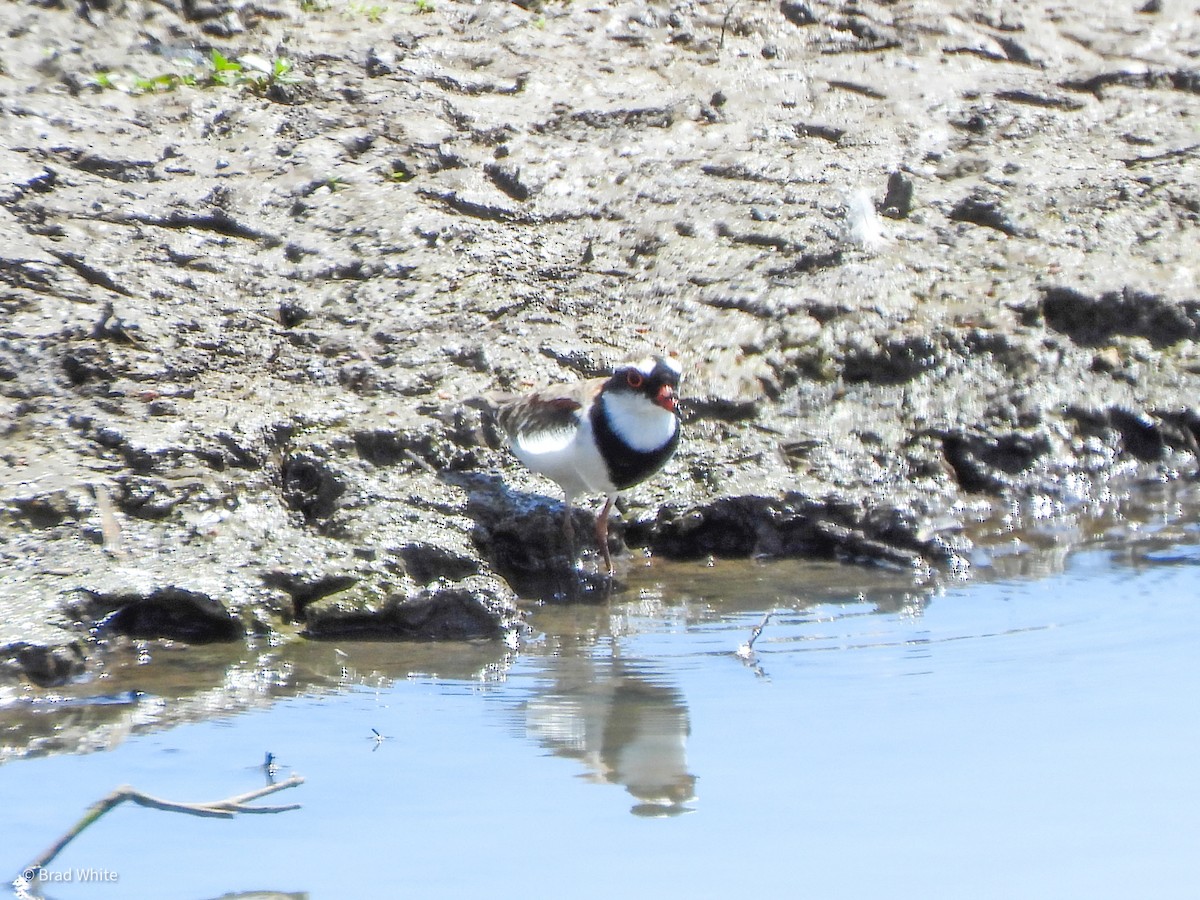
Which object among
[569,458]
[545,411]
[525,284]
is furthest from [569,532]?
[525,284]

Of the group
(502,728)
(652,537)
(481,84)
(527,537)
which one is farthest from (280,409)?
(481,84)

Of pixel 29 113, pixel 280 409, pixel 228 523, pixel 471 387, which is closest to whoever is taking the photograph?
pixel 228 523

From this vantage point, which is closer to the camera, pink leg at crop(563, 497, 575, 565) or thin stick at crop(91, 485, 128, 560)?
thin stick at crop(91, 485, 128, 560)

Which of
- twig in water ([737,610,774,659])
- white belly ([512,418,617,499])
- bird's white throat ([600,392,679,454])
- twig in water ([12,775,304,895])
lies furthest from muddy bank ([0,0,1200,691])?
twig in water ([12,775,304,895])

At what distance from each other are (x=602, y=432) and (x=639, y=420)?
0.21m

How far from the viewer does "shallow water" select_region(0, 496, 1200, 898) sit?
354cm

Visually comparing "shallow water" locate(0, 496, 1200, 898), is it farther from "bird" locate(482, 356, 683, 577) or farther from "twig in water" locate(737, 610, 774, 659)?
"bird" locate(482, 356, 683, 577)

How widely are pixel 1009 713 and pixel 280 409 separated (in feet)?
10.2

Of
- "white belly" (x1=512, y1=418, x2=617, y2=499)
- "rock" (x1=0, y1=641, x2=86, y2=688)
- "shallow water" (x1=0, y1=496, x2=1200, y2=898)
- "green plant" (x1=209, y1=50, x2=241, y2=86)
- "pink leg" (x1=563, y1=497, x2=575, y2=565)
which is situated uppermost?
"green plant" (x1=209, y1=50, x2=241, y2=86)

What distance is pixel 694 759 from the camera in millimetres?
4258

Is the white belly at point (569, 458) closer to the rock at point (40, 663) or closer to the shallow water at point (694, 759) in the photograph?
the shallow water at point (694, 759)

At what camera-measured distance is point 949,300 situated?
761 cm

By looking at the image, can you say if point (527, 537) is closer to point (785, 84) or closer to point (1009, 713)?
point (1009, 713)

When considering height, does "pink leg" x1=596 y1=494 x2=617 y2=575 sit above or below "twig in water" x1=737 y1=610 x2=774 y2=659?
above
